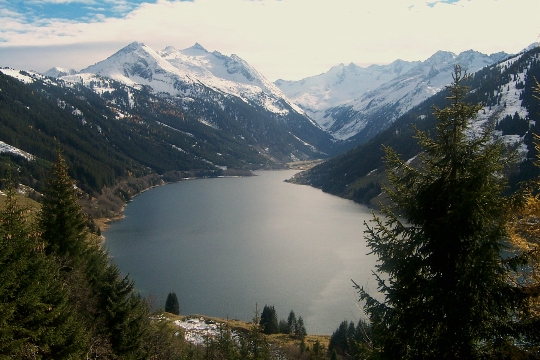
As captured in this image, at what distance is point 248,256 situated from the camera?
278ft

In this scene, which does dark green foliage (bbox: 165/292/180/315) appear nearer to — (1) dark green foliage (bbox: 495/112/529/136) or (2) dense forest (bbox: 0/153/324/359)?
(2) dense forest (bbox: 0/153/324/359)

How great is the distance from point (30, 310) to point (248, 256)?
234 feet

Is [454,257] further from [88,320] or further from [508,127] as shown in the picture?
[508,127]

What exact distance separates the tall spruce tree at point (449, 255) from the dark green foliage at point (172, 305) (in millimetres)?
51907

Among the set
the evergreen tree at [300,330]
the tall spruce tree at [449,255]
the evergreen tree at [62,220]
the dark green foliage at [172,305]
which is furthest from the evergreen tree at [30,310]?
→ the dark green foliage at [172,305]

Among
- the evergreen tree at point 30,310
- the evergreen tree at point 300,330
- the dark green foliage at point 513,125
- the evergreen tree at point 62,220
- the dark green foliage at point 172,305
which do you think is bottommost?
the evergreen tree at point 300,330

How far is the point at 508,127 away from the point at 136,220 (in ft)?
466

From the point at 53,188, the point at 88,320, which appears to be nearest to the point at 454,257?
the point at 88,320

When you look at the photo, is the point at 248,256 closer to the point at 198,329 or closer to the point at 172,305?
the point at 172,305

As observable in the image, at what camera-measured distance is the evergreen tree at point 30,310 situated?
1246cm

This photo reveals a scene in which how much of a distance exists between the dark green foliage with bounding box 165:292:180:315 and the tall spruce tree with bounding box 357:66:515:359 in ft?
170

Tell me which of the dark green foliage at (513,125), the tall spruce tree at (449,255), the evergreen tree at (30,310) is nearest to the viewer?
the tall spruce tree at (449,255)

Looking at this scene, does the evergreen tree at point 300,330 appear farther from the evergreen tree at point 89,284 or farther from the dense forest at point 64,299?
the evergreen tree at point 89,284

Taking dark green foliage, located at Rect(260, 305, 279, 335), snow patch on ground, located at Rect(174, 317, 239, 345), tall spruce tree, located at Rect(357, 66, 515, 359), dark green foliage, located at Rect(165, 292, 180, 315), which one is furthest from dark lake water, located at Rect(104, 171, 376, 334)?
tall spruce tree, located at Rect(357, 66, 515, 359)
